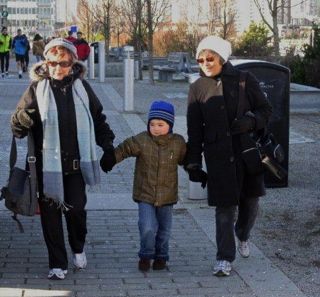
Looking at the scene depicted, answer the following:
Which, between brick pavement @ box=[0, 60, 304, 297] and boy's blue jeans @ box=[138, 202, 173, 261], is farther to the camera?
boy's blue jeans @ box=[138, 202, 173, 261]

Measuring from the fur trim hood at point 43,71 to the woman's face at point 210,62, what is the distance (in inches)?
33.5

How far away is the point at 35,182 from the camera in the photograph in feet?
17.8

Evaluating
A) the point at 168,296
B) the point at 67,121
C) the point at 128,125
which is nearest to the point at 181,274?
the point at 168,296

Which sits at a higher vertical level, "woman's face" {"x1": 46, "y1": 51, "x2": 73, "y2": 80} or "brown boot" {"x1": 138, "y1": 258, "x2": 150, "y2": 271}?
"woman's face" {"x1": 46, "y1": 51, "x2": 73, "y2": 80}

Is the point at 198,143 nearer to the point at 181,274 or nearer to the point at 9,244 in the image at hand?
the point at 181,274

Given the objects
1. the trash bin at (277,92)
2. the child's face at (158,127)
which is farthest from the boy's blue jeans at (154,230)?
the trash bin at (277,92)

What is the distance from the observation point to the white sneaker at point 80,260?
5.76 meters

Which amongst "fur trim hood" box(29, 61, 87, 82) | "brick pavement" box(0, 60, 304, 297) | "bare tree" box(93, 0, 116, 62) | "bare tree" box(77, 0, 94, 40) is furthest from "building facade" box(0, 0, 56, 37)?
"fur trim hood" box(29, 61, 87, 82)

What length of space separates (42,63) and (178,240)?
2086 millimetres

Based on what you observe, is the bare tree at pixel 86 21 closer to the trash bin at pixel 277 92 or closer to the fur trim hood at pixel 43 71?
the trash bin at pixel 277 92

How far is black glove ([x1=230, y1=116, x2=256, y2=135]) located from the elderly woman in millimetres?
882

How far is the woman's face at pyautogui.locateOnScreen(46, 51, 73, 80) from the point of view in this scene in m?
5.40

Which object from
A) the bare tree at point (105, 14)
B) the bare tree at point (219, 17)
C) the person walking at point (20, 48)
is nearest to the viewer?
the person walking at point (20, 48)

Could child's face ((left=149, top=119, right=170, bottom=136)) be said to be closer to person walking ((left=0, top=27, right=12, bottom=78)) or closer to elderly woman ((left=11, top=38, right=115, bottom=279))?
elderly woman ((left=11, top=38, right=115, bottom=279))
